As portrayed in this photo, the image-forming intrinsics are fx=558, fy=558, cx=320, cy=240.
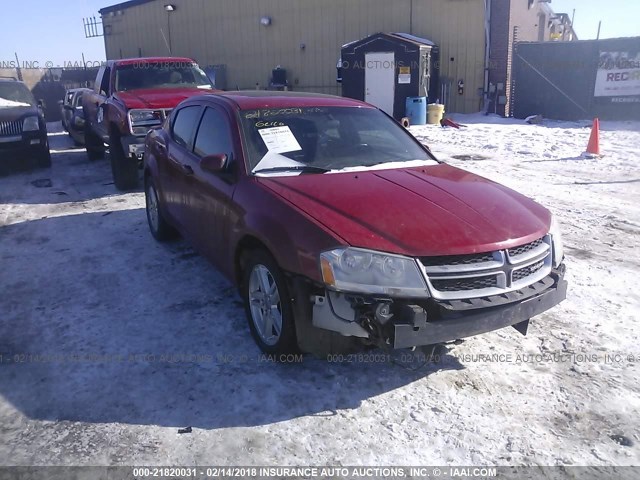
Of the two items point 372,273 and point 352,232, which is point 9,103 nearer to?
point 352,232

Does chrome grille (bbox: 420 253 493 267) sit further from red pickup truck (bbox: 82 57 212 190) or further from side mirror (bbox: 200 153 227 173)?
red pickup truck (bbox: 82 57 212 190)

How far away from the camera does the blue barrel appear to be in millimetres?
17078

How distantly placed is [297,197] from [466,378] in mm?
1566

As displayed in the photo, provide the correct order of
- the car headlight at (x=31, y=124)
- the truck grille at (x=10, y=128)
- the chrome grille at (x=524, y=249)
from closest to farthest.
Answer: the chrome grille at (x=524, y=249), the truck grille at (x=10, y=128), the car headlight at (x=31, y=124)

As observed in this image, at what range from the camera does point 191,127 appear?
5.16m

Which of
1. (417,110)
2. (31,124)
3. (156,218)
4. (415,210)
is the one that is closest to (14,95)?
(31,124)

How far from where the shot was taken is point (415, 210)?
3434 mm

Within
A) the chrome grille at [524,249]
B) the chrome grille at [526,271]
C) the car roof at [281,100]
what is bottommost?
the chrome grille at [526,271]

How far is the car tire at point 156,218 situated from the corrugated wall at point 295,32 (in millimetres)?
15426

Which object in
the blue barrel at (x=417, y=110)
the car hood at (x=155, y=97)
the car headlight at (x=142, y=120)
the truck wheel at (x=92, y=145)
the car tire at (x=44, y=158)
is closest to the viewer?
the car headlight at (x=142, y=120)

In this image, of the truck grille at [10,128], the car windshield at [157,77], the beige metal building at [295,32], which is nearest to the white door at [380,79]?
the beige metal building at [295,32]

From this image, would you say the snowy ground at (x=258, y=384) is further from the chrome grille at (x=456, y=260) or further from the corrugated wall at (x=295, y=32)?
the corrugated wall at (x=295, y=32)

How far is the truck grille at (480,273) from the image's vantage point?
3090 mm

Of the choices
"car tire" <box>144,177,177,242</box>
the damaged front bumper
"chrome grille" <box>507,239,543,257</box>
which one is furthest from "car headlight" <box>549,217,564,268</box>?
"car tire" <box>144,177,177,242</box>
